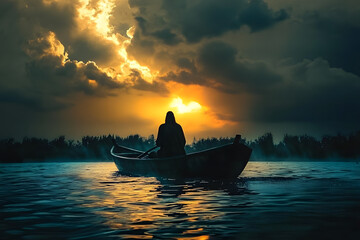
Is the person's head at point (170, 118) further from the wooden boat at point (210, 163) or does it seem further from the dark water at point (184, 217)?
the dark water at point (184, 217)

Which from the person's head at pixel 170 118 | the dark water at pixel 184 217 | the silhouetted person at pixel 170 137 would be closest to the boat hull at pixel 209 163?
the silhouetted person at pixel 170 137

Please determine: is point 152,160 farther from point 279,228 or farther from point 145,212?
point 279,228

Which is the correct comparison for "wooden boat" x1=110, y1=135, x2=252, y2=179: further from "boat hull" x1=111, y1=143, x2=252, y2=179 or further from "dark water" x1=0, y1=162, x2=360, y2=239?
"dark water" x1=0, y1=162, x2=360, y2=239

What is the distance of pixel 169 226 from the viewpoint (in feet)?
17.9

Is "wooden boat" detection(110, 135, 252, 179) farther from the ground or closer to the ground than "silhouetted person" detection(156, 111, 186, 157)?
closer to the ground

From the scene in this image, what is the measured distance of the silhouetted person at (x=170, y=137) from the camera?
628 inches

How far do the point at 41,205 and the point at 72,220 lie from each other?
2.37 metres

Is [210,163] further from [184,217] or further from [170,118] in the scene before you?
[184,217]

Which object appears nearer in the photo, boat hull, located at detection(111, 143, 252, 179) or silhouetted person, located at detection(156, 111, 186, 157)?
boat hull, located at detection(111, 143, 252, 179)

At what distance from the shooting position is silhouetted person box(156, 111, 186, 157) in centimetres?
1596

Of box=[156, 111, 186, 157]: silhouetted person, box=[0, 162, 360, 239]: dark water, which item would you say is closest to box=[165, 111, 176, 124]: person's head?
box=[156, 111, 186, 157]: silhouetted person

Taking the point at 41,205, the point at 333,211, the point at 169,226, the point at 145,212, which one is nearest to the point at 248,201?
the point at 333,211

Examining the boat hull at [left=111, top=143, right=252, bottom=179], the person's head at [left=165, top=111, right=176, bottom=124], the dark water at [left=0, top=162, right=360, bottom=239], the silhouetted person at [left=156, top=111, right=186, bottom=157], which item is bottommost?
the dark water at [left=0, top=162, right=360, bottom=239]

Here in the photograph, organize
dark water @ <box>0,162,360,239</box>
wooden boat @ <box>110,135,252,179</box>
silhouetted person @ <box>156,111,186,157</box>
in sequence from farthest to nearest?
silhouetted person @ <box>156,111,186,157</box>, wooden boat @ <box>110,135,252,179</box>, dark water @ <box>0,162,360,239</box>
